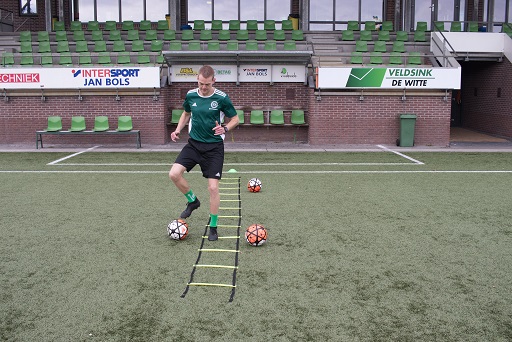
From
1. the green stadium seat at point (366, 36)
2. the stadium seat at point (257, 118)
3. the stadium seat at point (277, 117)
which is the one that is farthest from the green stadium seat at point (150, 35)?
the green stadium seat at point (366, 36)

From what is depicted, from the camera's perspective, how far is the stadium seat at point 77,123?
693 inches

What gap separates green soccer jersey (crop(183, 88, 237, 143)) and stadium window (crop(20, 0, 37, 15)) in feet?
80.1

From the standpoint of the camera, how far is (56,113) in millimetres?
18000

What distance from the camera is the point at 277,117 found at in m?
18.7

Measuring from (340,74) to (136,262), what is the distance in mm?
13055

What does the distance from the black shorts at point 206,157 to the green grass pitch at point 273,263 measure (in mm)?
919

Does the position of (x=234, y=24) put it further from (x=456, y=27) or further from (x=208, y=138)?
(x=208, y=138)

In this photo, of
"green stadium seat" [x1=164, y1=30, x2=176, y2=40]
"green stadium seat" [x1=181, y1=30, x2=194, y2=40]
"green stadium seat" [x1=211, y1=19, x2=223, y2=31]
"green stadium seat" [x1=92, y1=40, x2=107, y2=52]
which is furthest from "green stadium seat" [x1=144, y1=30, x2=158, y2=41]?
"green stadium seat" [x1=211, y1=19, x2=223, y2=31]

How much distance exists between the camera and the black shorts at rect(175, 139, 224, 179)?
6.64 meters

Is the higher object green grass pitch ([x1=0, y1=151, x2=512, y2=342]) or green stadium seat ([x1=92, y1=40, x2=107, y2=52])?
green stadium seat ([x1=92, y1=40, x2=107, y2=52])

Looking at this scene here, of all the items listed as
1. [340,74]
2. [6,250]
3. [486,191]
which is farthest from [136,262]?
[340,74]

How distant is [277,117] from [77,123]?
6955mm

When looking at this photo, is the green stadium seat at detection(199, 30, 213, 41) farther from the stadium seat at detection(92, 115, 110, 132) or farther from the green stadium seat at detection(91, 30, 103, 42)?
the stadium seat at detection(92, 115, 110, 132)

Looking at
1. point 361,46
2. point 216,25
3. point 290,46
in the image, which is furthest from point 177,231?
point 216,25
